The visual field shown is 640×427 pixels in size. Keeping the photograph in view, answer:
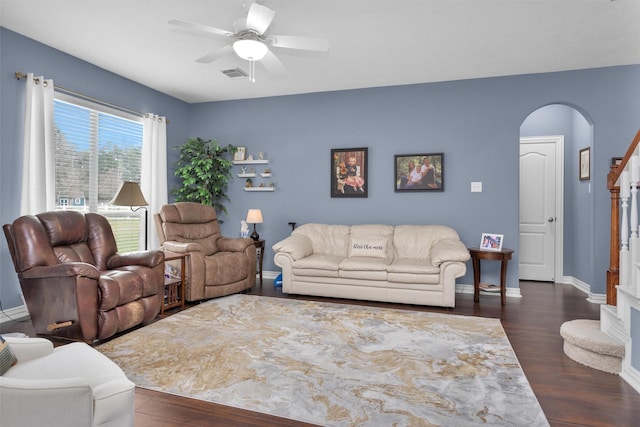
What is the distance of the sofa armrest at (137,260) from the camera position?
11.6 ft

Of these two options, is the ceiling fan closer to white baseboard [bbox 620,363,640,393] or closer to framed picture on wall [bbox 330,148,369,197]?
framed picture on wall [bbox 330,148,369,197]

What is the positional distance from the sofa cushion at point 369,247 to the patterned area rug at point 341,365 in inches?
41.6

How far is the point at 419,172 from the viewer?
5.20m

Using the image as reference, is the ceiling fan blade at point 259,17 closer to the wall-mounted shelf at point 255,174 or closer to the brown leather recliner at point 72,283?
the brown leather recliner at point 72,283

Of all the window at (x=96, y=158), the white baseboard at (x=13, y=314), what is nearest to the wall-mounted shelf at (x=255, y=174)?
the window at (x=96, y=158)

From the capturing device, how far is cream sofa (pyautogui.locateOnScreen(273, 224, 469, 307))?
13.7 ft

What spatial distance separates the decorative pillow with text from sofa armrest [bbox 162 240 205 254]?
6.42ft

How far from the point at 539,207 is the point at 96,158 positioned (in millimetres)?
6307

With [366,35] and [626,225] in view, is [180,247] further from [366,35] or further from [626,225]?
[626,225]

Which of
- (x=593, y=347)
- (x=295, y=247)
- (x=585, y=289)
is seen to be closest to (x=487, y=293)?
(x=585, y=289)

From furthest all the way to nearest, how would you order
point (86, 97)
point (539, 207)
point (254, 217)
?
point (539, 207) < point (254, 217) < point (86, 97)

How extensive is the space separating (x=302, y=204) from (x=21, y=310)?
358cm

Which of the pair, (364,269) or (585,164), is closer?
(364,269)

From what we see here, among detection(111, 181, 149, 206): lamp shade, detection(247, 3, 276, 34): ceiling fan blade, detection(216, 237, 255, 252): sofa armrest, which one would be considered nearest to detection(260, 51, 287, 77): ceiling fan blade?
detection(247, 3, 276, 34): ceiling fan blade
